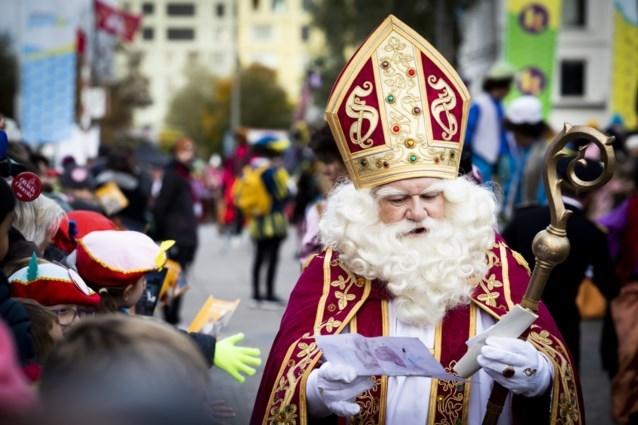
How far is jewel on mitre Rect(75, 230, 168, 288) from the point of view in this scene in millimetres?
3602

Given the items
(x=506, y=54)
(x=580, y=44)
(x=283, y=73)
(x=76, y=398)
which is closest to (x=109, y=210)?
(x=76, y=398)

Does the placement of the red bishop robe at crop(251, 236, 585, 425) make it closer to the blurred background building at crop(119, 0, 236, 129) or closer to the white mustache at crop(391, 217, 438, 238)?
the white mustache at crop(391, 217, 438, 238)

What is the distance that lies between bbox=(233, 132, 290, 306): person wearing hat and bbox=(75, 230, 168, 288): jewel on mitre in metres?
8.00

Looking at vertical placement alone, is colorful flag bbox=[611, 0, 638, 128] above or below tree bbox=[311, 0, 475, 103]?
below

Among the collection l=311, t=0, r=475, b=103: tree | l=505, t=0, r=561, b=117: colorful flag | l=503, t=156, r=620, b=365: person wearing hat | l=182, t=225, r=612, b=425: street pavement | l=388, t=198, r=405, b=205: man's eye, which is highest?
l=311, t=0, r=475, b=103: tree

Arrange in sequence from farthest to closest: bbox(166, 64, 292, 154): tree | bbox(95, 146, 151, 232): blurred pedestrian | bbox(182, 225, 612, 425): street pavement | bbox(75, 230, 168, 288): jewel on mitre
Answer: bbox(166, 64, 292, 154): tree
bbox(95, 146, 151, 232): blurred pedestrian
bbox(182, 225, 612, 425): street pavement
bbox(75, 230, 168, 288): jewel on mitre

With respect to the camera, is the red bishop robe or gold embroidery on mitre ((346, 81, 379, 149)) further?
gold embroidery on mitre ((346, 81, 379, 149))

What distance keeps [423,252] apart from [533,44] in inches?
510


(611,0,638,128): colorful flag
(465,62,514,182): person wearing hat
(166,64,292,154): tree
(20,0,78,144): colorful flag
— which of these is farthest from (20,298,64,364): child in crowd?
(166,64,292,154): tree

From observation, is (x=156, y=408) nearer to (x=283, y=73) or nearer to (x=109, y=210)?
(x=109, y=210)

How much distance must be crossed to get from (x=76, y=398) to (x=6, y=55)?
40.4m

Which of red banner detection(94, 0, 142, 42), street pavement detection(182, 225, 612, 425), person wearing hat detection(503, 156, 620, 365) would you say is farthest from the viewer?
red banner detection(94, 0, 142, 42)

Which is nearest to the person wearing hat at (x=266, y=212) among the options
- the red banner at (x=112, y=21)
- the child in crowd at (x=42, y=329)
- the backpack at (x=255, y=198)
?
the backpack at (x=255, y=198)

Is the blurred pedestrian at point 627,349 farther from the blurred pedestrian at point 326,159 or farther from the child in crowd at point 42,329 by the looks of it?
the child in crowd at point 42,329
